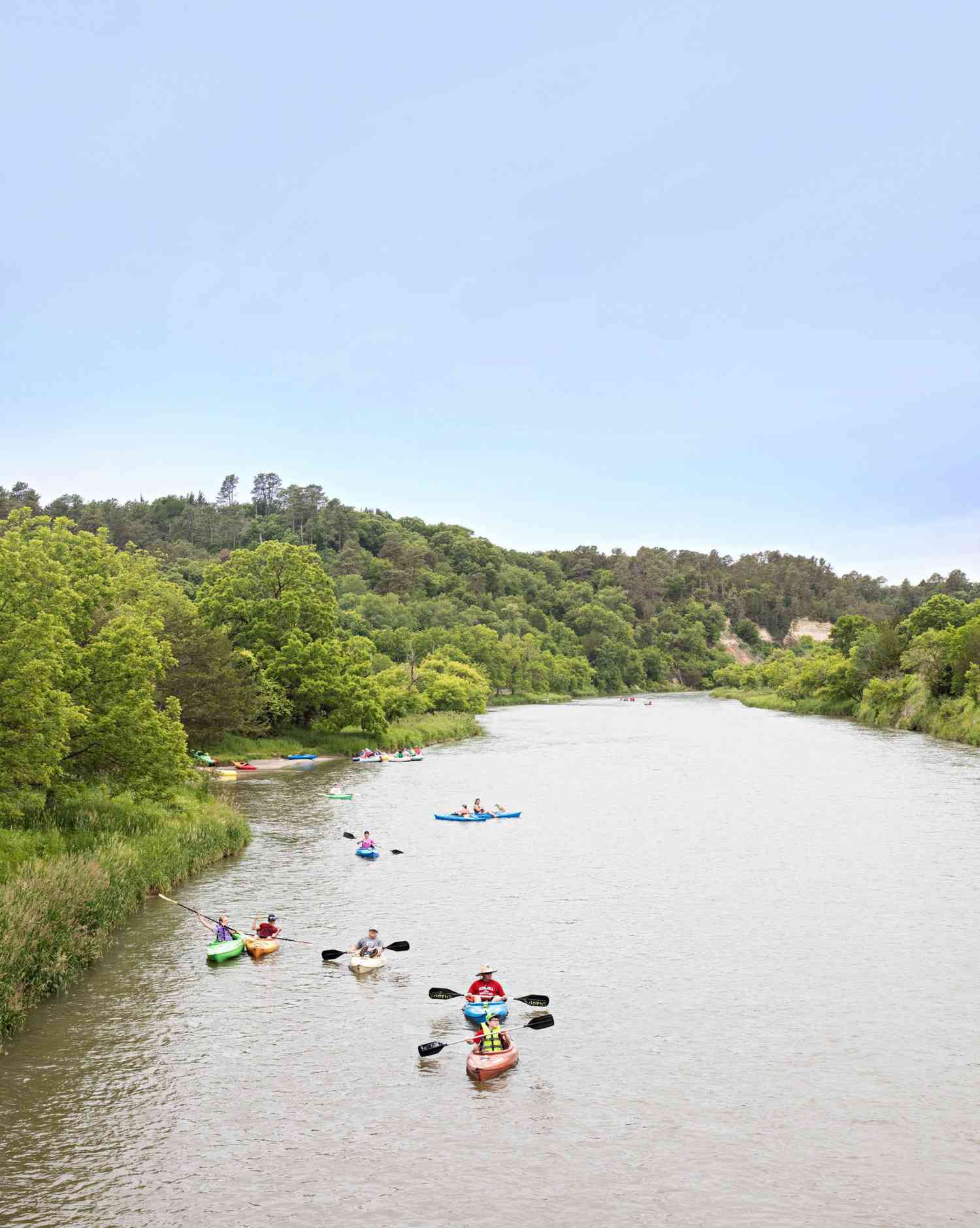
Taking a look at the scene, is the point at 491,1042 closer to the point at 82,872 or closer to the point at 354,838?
the point at 82,872

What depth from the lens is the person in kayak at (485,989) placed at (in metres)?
25.8

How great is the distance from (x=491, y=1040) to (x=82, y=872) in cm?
1374

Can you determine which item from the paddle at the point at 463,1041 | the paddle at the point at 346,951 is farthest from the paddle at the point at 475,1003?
the paddle at the point at 346,951

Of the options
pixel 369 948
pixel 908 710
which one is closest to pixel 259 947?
pixel 369 948

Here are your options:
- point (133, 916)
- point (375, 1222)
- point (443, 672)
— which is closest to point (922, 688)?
point (443, 672)

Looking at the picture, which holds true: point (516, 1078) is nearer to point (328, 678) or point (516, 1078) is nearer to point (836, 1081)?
point (836, 1081)

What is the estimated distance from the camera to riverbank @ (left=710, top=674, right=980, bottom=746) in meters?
92.5

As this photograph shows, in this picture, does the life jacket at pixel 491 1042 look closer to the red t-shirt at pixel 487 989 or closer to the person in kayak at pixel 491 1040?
the person in kayak at pixel 491 1040

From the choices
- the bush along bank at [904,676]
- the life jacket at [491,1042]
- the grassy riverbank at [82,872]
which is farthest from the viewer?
the bush along bank at [904,676]

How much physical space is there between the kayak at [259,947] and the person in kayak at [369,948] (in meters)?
2.42

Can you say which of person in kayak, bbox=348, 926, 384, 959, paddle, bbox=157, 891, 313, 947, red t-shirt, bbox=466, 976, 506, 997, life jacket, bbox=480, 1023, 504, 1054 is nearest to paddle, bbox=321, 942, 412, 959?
person in kayak, bbox=348, 926, 384, 959

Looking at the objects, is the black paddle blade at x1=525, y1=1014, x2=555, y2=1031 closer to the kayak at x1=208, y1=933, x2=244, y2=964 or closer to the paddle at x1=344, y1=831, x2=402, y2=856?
the kayak at x1=208, y1=933, x2=244, y2=964

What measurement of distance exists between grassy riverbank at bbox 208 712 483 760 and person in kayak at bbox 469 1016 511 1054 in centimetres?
5290

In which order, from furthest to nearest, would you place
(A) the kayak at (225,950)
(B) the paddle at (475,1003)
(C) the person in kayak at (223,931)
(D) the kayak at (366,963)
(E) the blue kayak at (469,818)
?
(E) the blue kayak at (469,818), (C) the person in kayak at (223,931), (A) the kayak at (225,950), (D) the kayak at (366,963), (B) the paddle at (475,1003)
